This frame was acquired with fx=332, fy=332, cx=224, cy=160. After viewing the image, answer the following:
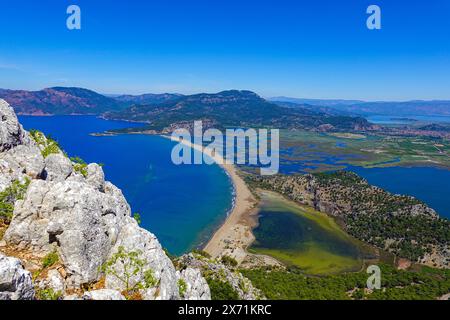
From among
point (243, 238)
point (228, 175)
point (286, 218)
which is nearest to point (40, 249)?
point (243, 238)

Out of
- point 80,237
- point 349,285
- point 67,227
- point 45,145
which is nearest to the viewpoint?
point 80,237

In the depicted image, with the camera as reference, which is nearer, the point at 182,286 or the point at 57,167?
the point at 182,286

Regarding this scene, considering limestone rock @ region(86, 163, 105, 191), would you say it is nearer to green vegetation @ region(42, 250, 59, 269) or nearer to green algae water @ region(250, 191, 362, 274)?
green vegetation @ region(42, 250, 59, 269)

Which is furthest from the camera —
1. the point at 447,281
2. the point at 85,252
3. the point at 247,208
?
the point at 247,208

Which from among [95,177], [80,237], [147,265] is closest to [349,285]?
[95,177]

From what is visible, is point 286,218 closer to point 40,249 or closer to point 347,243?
point 347,243

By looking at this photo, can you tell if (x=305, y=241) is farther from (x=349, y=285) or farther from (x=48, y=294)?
(x=48, y=294)
